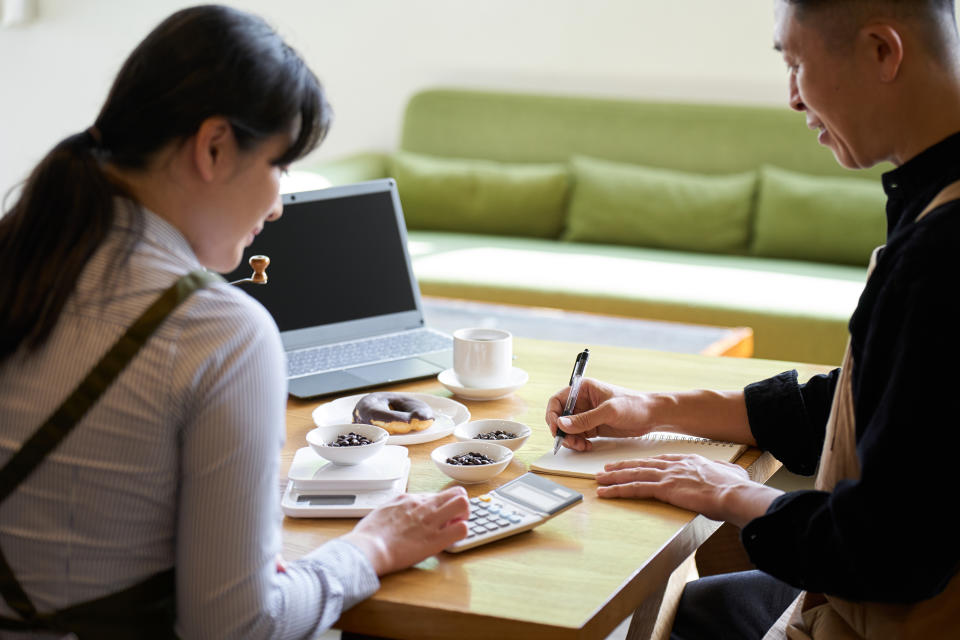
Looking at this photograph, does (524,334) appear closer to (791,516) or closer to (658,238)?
(658,238)

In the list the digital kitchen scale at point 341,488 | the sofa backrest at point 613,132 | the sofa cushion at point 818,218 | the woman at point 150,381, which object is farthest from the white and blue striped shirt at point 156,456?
the sofa backrest at point 613,132

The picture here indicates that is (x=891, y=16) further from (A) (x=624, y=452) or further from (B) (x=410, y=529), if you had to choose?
(B) (x=410, y=529)

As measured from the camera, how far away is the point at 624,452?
4.63ft

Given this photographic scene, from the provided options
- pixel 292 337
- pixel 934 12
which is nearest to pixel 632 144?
pixel 292 337

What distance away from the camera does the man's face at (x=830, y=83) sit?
1.18m

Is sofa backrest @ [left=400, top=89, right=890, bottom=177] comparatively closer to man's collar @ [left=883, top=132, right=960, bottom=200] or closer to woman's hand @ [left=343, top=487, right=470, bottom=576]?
man's collar @ [left=883, top=132, right=960, bottom=200]

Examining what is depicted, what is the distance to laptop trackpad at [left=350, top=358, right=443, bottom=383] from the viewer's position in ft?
5.49

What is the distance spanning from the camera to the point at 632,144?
4.14m

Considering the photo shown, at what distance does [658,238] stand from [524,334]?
89cm

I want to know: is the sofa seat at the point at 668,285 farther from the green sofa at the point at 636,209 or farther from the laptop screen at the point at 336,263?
the laptop screen at the point at 336,263

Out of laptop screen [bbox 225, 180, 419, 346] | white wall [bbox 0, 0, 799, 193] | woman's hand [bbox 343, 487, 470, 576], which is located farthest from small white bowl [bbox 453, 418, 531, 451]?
white wall [bbox 0, 0, 799, 193]

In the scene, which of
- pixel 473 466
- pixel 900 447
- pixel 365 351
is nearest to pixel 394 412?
pixel 473 466

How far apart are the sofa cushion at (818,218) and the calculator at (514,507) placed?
270cm

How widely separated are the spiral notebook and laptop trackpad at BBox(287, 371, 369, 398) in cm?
37
